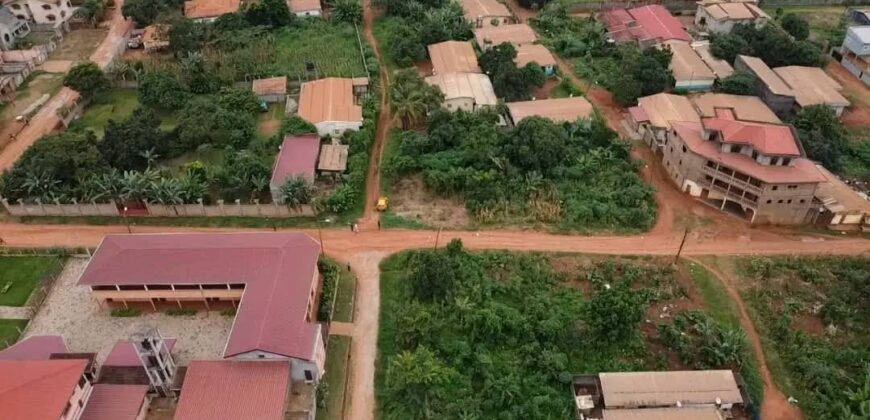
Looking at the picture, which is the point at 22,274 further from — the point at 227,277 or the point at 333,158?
the point at 333,158

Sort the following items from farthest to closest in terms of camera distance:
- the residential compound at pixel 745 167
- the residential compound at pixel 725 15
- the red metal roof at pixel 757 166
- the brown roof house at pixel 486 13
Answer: the brown roof house at pixel 486 13, the residential compound at pixel 725 15, the residential compound at pixel 745 167, the red metal roof at pixel 757 166

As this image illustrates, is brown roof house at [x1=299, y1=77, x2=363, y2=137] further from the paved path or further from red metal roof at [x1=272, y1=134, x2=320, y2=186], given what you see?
the paved path

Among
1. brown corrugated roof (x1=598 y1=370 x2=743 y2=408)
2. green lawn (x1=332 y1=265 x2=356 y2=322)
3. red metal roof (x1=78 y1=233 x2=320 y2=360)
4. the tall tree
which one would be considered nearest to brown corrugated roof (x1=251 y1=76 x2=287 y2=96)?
the tall tree

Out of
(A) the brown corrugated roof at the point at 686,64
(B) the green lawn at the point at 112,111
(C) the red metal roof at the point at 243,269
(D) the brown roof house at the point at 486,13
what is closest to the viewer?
(C) the red metal roof at the point at 243,269

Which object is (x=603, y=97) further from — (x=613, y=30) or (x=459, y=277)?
(x=459, y=277)

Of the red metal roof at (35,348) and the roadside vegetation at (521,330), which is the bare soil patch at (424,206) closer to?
the roadside vegetation at (521,330)

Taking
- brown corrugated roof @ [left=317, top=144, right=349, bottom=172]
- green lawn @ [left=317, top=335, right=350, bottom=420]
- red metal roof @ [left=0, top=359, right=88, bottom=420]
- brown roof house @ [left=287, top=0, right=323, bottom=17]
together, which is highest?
brown roof house @ [left=287, top=0, right=323, bottom=17]

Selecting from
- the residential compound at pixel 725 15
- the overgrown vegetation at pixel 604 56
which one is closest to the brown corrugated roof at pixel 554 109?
the overgrown vegetation at pixel 604 56
